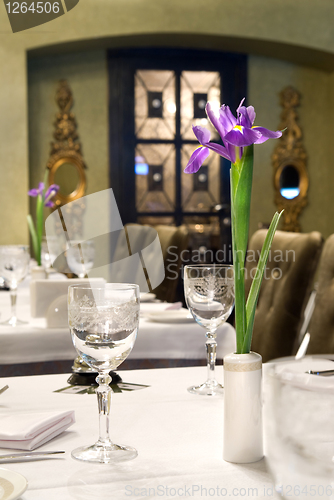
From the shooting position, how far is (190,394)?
0.83 meters

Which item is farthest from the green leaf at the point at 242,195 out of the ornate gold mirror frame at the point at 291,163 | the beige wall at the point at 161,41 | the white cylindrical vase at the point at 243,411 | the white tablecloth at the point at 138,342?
the ornate gold mirror frame at the point at 291,163

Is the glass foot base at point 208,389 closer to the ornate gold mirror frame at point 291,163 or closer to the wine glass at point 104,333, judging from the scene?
the wine glass at point 104,333

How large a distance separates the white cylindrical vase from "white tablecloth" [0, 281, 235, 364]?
75 cm

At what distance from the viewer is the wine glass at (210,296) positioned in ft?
2.91

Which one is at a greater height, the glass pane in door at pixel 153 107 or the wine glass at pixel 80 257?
the glass pane in door at pixel 153 107

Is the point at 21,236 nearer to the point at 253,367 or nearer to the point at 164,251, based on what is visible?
the point at 164,251

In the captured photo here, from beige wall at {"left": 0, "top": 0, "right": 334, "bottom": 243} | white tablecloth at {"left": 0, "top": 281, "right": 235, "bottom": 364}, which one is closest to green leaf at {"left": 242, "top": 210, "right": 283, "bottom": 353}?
white tablecloth at {"left": 0, "top": 281, "right": 235, "bottom": 364}

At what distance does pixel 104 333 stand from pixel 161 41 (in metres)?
5.54

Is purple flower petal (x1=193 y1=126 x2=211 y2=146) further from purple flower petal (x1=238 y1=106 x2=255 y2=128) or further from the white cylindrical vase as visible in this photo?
the white cylindrical vase

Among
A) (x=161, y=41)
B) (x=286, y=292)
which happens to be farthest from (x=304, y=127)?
(x=286, y=292)

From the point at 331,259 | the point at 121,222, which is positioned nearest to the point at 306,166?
the point at 121,222

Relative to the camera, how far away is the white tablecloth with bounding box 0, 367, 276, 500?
51cm

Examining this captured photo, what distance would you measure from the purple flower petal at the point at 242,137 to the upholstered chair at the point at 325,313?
2.88ft

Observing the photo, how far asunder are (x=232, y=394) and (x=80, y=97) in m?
5.61
